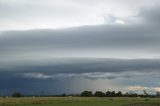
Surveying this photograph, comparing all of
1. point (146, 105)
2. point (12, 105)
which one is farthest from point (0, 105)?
point (146, 105)

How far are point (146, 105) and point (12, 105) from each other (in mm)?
37093

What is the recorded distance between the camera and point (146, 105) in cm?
10625

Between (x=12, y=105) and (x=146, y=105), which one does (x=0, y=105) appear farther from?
(x=146, y=105)

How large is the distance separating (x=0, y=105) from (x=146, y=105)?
1575 inches

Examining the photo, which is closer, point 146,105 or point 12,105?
point 146,105

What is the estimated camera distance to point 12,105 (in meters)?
115

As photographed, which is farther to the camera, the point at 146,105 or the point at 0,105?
the point at 0,105

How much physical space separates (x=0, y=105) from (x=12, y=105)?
3.31 m

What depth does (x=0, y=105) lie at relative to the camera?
11375cm
